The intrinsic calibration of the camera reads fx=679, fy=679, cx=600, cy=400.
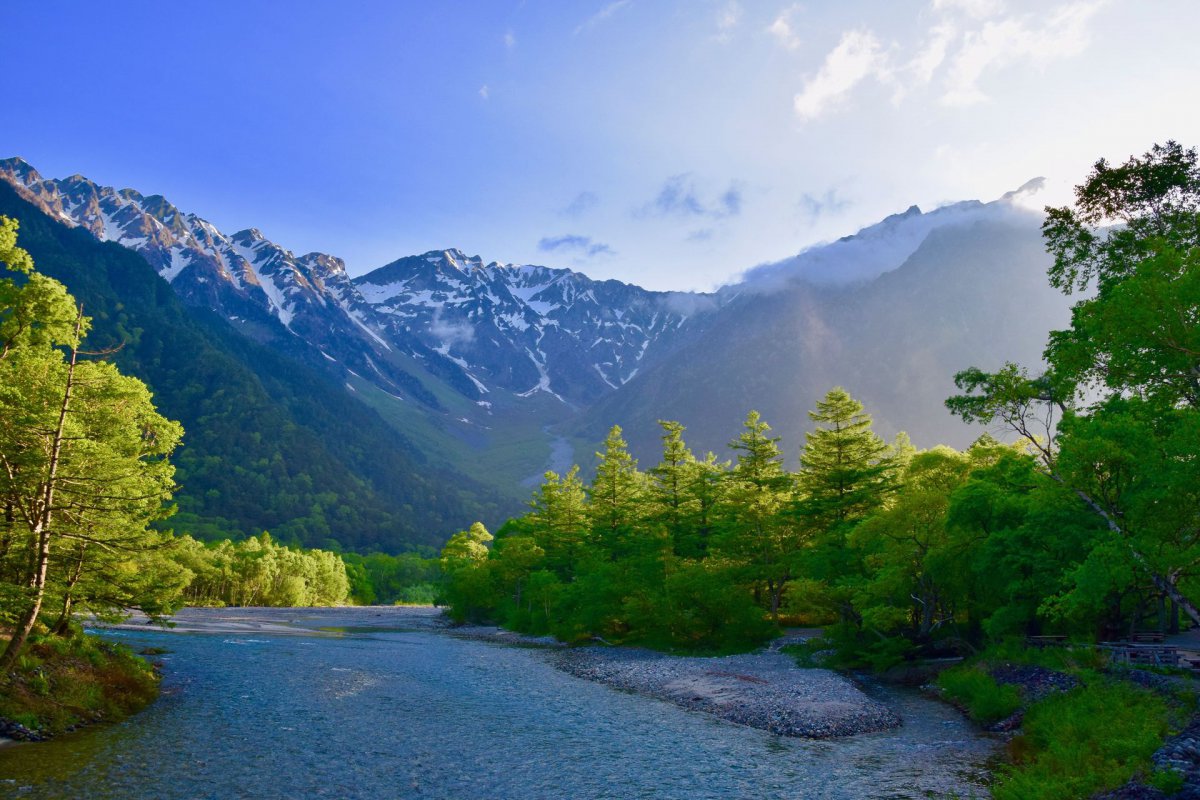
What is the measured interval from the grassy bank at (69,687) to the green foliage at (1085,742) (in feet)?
89.0

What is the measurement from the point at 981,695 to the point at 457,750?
20.0 meters

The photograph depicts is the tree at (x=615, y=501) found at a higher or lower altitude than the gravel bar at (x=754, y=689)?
higher

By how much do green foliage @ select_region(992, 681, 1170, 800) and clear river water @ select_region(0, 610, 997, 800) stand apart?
1.65 meters

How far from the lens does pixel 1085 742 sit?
18625 millimetres

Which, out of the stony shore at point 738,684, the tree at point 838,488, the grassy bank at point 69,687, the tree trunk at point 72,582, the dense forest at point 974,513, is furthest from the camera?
the tree at point 838,488

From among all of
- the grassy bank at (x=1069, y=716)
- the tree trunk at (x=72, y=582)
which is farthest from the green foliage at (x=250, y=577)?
the grassy bank at (x=1069, y=716)

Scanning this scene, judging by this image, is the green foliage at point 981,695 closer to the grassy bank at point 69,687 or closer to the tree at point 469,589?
the grassy bank at point 69,687

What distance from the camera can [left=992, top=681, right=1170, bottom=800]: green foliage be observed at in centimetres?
1552

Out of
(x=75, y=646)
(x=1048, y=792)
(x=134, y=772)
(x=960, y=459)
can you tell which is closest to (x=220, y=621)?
(x=75, y=646)

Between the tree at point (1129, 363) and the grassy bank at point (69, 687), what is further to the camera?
the grassy bank at point (69, 687)

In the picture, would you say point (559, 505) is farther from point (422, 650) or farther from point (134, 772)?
point (134, 772)

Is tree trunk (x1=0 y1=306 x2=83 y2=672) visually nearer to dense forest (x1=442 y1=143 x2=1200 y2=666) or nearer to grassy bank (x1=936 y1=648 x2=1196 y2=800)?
grassy bank (x1=936 y1=648 x2=1196 y2=800)

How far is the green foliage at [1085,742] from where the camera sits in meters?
Result: 15.5

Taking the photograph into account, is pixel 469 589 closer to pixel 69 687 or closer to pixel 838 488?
pixel 838 488
